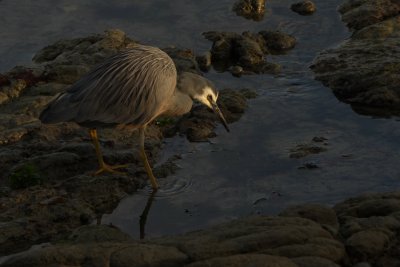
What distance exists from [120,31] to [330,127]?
14.0ft

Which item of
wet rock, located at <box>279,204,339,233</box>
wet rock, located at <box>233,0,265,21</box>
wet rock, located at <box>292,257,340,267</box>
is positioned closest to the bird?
wet rock, located at <box>279,204,339,233</box>

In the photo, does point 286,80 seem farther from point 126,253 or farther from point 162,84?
point 126,253

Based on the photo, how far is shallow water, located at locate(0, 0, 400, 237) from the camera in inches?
363

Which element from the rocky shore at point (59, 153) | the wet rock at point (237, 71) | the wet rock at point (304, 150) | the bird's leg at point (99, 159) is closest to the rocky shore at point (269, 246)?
the rocky shore at point (59, 153)

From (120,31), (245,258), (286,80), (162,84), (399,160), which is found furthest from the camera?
(120,31)

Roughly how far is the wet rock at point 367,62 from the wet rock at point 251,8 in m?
1.47

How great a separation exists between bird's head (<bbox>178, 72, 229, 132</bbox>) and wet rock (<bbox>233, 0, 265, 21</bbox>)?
531cm

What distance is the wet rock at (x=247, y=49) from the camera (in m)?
13.0

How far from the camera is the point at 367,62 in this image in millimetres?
12430

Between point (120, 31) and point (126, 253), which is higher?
point (126, 253)

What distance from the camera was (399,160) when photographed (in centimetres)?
1004

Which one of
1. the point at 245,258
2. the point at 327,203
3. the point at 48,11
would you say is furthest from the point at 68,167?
the point at 48,11

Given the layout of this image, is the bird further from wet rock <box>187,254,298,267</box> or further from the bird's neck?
wet rock <box>187,254,298,267</box>

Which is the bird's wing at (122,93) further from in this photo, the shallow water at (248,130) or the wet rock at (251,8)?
the wet rock at (251,8)
